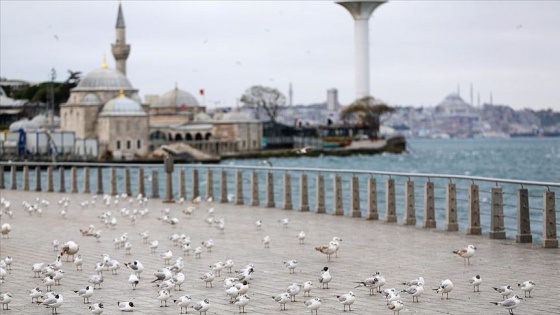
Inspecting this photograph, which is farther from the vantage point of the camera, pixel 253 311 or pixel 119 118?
pixel 119 118

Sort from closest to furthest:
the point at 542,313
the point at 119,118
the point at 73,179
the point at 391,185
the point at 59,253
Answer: the point at 542,313, the point at 59,253, the point at 391,185, the point at 73,179, the point at 119,118

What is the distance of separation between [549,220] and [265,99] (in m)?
168

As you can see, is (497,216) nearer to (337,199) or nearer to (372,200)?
(372,200)

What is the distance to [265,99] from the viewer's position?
185 m

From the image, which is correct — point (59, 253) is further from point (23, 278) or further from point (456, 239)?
point (456, 239)

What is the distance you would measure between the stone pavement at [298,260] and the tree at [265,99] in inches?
6175

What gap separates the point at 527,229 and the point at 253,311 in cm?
729

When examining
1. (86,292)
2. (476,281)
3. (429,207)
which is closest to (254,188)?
(429,207)

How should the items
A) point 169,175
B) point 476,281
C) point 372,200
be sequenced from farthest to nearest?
point 169,175
point 372,200
point 476,281

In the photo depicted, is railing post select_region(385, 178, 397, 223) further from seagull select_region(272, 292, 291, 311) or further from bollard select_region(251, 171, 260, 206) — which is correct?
seagull select_region(272, 292, 291, 311)

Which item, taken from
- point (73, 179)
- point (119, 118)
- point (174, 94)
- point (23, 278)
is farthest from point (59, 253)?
point (174, 94)

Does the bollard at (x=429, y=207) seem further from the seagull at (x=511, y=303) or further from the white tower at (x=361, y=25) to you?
the white tower at (x=361, y=25)

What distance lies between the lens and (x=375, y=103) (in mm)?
182125

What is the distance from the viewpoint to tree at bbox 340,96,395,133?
585ft
